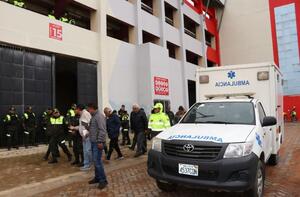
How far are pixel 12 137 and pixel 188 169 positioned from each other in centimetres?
1010

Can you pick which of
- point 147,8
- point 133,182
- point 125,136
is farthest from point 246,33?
point 133,182

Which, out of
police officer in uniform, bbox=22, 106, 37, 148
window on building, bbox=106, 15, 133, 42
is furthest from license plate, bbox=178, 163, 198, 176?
window on building, bbox=106, 15, 133, 42

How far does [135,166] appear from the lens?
30.9 feet

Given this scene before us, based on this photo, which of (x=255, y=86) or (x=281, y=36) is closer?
(x=255, y=86)

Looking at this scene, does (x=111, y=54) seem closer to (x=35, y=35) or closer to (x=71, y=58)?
(x=71, y=58)

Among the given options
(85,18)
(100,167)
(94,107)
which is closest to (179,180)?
(100,167)

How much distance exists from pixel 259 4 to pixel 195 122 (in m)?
32.1

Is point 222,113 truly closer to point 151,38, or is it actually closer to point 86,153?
point 86,153

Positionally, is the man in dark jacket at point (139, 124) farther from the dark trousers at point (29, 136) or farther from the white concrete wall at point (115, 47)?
the white concrete wall at point (115, 47)

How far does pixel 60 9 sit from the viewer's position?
59.9 ft

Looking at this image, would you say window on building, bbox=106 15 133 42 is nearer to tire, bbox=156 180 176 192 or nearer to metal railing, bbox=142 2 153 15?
metal railing, bbox=142 2 153 15

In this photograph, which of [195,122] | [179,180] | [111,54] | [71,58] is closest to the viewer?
[179,180]

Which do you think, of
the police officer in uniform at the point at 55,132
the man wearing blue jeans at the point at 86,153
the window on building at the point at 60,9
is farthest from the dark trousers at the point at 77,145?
the window on building at the point at 60,9

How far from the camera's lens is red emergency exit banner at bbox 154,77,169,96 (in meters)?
21.7
